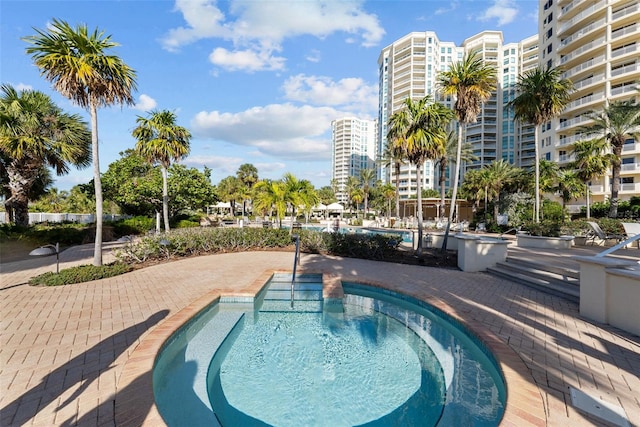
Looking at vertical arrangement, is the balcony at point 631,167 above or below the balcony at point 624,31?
below

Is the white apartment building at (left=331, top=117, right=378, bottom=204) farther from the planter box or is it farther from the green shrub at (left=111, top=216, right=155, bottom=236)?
the planter box

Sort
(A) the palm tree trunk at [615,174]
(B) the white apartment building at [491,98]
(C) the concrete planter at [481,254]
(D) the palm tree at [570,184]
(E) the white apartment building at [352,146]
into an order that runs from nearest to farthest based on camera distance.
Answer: (C) the concrete planter at [481,254] → (A) the palm tree trunk at [615,174] → (D) the palm tree at [570,184] → (B) the white apartment building at [491,98] → (E) the white apartment building at [352,146]

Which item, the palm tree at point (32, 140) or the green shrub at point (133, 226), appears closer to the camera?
the palm tree at point (32, 140)

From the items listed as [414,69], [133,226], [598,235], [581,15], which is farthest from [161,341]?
[414,69]

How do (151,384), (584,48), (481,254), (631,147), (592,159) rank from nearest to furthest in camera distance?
(151,384), (481,254), (592,159), (631,147), (584,48)

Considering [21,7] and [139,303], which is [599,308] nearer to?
[139,303]

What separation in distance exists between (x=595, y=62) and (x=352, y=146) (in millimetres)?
100287

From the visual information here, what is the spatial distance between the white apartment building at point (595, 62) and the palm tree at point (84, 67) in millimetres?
41669

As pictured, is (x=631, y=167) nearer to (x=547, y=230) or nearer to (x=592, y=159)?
(x=592, y=159)

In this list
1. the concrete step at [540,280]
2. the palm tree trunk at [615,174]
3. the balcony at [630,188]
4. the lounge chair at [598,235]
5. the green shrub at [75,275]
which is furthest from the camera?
the balcony at [630,188]

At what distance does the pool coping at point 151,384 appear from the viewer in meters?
2.46

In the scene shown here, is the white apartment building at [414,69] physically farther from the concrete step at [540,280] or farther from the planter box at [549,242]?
the concrete step at [540,280]

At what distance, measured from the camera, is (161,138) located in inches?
585

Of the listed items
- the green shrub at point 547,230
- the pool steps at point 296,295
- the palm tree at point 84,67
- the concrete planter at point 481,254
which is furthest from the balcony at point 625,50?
the palm tree at point 84,67
